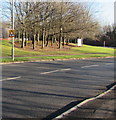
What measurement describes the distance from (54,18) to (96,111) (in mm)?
30611

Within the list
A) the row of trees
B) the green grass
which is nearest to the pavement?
the green grass

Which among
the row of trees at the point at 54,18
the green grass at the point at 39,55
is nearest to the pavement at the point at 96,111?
the green grass at the point at 39,55

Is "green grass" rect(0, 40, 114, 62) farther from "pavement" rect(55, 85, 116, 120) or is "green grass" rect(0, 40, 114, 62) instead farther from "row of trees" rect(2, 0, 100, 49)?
"pavement" rect(55, 85, 116, 120)

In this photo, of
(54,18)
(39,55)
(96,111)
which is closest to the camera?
(96,111)

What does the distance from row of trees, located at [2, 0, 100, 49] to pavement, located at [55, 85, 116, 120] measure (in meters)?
27.6

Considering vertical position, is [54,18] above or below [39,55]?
above

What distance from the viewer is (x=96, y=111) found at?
16.5 feet

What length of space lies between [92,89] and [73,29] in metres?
30.3

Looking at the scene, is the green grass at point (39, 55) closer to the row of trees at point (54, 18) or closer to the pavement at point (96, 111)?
the row of trees at point (54, 18)

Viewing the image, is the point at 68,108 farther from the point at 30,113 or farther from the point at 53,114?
the point at 30,113

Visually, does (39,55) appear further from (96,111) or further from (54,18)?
(96,111)

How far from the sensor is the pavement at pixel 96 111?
4.58 metres

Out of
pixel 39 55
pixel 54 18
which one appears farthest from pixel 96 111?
pixel 54 18

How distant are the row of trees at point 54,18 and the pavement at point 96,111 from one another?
27.6 metres
